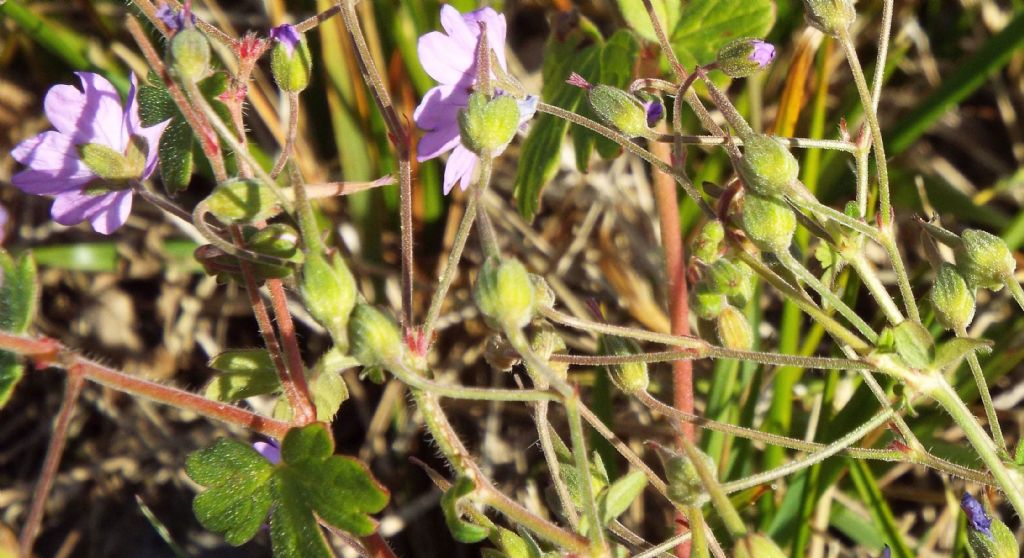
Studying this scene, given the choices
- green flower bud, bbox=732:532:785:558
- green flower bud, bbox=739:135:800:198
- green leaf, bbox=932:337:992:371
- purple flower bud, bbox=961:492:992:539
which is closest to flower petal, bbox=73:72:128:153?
green flower bud, bbox=739:135:800:198

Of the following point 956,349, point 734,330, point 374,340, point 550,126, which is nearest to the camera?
point 374,340

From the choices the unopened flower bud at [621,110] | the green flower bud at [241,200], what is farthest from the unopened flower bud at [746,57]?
the green flower bud at [241,200]

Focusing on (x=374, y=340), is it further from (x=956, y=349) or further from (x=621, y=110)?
(x=956, y=349)

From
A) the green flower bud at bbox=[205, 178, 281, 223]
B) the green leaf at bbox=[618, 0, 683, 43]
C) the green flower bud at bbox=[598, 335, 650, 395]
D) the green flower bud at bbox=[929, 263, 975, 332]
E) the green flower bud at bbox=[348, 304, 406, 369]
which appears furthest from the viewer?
the green leaf at bbox=[618, 0, 683, 43]

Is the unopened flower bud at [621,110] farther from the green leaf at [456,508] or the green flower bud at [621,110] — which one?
the green leaf at [456,508]

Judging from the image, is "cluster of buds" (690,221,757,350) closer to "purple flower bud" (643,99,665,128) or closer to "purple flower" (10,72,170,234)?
"purple flower bud" (643,99,665,128)

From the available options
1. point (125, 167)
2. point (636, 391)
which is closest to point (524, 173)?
point (636, 391)

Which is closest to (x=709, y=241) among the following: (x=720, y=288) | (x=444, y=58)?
(x=720, y=288)
